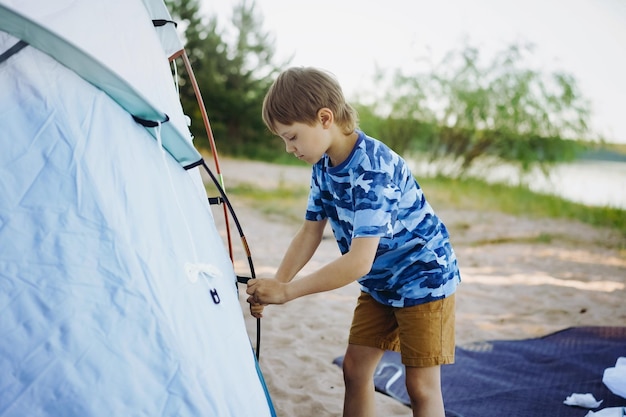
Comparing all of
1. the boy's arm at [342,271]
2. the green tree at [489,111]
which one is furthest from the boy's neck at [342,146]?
the green tree at [489,111]

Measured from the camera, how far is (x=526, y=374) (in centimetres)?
274

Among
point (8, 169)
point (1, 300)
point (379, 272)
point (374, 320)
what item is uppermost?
point (8, 169)

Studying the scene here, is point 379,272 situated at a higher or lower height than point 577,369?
higher

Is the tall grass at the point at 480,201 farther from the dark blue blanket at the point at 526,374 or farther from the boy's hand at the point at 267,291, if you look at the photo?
the boy's hand at the point at 267,291

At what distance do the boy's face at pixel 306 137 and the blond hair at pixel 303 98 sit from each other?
0.05 ft

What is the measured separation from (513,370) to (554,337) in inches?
23.5

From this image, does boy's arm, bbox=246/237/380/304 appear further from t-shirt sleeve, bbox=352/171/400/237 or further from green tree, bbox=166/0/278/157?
green tree, bbox=166/0/278/157

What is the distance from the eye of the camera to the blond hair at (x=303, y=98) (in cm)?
157

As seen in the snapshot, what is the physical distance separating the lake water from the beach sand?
91cm

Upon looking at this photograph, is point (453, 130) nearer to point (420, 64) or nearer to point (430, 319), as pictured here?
point (420, 64)

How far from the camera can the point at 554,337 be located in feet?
10.7

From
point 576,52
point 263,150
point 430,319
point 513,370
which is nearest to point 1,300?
point 430,319

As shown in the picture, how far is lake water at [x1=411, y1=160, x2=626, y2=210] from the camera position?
8075 mm

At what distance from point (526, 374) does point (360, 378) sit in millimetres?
1240
